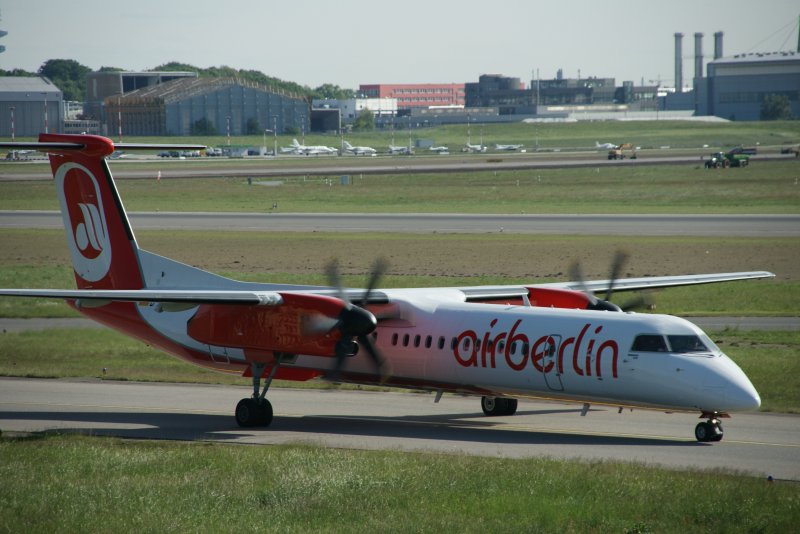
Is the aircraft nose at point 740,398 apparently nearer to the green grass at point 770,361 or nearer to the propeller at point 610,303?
the propeller at point 610,303

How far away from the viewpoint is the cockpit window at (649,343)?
21.0m

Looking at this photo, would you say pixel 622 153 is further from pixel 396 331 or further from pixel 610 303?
A: pixel 396 331

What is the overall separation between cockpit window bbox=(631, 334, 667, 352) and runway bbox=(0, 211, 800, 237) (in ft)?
133

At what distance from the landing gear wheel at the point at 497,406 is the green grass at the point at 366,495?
18.0ft

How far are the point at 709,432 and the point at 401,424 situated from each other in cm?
712

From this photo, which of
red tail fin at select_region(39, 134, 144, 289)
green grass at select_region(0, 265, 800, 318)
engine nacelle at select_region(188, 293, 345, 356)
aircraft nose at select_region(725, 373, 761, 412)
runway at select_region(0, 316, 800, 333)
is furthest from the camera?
green grass at select_region(0, 265, 800, 318)

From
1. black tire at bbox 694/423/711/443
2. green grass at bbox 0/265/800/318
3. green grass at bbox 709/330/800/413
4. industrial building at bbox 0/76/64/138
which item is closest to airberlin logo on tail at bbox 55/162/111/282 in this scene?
black tire at bbox 694/423/711/443

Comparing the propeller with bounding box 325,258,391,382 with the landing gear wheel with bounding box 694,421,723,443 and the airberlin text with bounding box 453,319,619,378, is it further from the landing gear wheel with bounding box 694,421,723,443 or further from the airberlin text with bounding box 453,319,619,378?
the landing gear wheel with bounding box 694,421,723,443

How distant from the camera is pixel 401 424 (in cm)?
2458

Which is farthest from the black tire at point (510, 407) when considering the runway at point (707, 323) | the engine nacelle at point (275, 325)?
the runway at point (707, 323)

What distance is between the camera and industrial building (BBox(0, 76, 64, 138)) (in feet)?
520

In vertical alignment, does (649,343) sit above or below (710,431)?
above

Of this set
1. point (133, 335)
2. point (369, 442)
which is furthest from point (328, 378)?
point (133, 335)

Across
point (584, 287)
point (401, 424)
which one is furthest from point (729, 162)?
point (401, 424)
